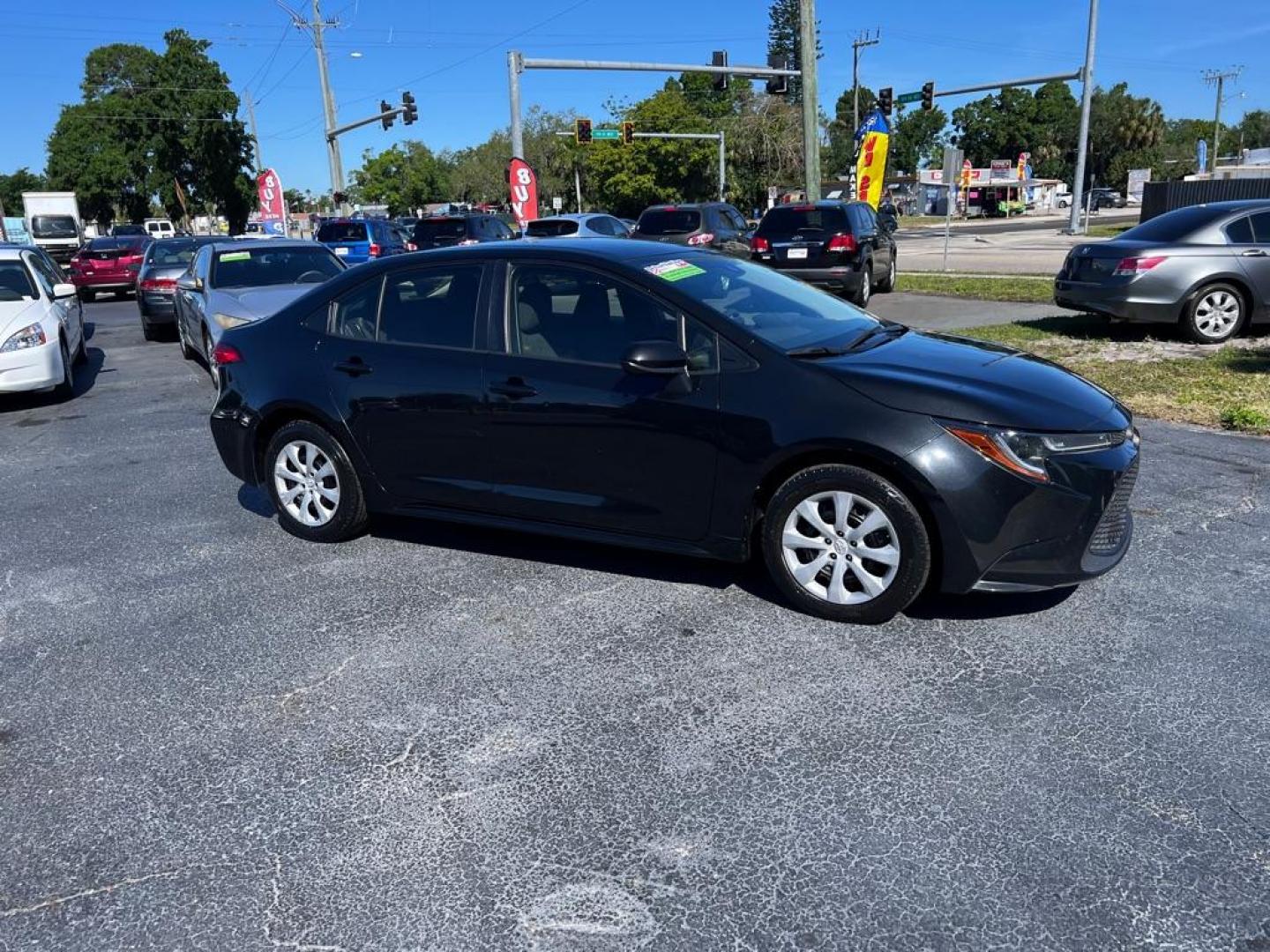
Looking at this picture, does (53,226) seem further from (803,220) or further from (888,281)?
(803,220)

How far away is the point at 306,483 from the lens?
17.5 feet

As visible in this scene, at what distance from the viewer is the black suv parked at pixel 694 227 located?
17.8 meters

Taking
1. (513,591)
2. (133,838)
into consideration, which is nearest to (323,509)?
(513,591)

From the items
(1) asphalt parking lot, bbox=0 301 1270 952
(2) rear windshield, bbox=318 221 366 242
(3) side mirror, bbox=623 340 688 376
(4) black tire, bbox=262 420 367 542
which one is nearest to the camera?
(1) asphalt parking lot, bbox=0 301 1270 952

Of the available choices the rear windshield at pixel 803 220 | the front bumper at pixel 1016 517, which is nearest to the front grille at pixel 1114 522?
the front bumper at pixel 1016 517

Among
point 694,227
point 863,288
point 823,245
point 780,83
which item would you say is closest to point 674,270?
point 823,245

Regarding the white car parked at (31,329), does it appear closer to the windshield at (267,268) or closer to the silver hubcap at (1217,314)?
the windshield at (267,268)

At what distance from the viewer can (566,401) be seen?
174 inches

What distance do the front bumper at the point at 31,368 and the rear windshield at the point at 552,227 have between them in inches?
419

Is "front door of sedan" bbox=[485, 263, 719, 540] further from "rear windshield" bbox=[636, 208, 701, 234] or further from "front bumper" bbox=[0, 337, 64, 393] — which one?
"rear windshield" bbox=[636, 208, 701, 234]

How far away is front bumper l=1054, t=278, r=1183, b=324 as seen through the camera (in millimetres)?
10414

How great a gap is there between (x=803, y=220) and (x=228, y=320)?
8745 mm

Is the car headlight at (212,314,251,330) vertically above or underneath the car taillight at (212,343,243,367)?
underneath

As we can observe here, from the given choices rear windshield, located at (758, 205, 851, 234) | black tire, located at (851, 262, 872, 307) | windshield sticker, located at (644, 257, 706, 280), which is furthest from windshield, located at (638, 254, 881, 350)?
rear windshield, located at (758, 205, 851, 234)
